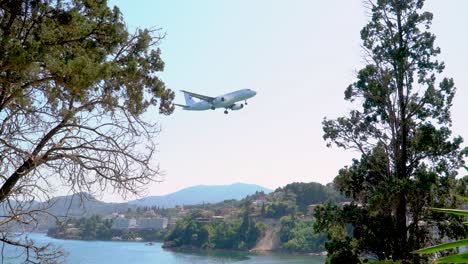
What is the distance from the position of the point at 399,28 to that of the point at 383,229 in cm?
508

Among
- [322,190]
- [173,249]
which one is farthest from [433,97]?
[322,190]

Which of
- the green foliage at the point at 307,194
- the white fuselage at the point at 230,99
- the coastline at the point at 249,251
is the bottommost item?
the coastline at the point at 249,251

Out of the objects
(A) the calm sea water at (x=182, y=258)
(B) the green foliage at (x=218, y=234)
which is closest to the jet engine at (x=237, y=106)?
(A) the calm sea water at (x=182, y=258)

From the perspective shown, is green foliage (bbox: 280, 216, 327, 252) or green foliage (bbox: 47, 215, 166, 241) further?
green foliage (bbox: 47, 215, 166, 241)

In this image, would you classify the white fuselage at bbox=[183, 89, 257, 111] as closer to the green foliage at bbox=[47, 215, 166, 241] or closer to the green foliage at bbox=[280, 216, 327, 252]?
the green foliage at bbox=[280, 216, 327, 252]

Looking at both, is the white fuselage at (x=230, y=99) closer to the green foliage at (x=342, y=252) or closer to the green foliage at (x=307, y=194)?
the green foliage at (x=342, y=252)

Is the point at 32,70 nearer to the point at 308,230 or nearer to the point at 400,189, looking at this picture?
the point at 400,189

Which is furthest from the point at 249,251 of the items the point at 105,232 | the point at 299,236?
the point at 105,232

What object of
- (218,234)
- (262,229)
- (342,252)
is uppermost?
(262,229)

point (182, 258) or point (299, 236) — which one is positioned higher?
point (299, 236)

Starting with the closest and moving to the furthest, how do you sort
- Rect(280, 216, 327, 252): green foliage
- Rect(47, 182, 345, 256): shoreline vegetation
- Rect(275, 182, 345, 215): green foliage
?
1. Rect(280, 216, 327, 252): green foliage
2. Rect(47, 182, 345, 256): shoreline vegetation
3. Rect(275, 182, 345, 215): green foliage

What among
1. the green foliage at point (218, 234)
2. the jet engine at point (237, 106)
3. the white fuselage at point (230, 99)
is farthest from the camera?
the green foliage at point (218, 234)

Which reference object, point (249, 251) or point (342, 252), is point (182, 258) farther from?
point (342, 252)

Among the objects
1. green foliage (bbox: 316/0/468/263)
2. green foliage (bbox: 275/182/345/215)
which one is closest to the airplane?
green foliage (bbox: 316/0/468/263)
